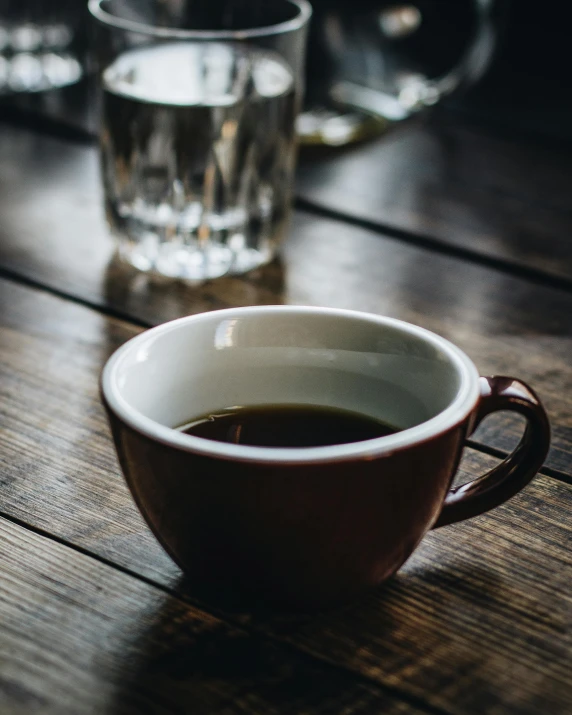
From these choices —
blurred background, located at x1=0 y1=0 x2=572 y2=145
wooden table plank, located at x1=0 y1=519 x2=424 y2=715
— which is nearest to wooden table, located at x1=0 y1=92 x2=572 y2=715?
wooden table plank, located at x1=0 y1=519 x2=424 y2=715

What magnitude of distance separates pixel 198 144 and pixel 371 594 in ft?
1.28

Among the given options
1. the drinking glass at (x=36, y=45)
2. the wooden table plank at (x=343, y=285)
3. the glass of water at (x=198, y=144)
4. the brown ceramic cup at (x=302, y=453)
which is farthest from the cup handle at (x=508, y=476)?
the drinking glass at (x=36, y=45)

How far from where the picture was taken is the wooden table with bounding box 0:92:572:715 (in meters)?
0.35

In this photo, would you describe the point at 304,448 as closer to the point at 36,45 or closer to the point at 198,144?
the point at 198,144

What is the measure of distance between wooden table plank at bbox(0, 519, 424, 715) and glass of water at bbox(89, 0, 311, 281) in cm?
35

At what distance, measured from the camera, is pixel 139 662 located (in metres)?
0.35

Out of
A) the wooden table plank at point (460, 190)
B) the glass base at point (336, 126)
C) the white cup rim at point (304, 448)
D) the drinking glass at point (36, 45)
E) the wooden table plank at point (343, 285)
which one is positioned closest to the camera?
the white cup rim at point (304, 448)

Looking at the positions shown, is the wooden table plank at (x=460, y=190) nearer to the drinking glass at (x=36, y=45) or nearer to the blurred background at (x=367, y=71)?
the blurred background at (x=367, y=71)

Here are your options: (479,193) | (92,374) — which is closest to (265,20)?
(479,193)

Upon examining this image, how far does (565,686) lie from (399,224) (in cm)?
50

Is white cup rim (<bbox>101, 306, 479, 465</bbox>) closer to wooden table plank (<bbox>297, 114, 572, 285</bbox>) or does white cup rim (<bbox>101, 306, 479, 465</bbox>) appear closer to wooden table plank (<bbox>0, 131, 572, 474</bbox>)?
wooden table plank (<bbox>0, 131, 572, 474</bbox>)

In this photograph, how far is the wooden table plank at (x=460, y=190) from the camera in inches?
30.5

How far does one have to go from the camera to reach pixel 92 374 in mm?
566

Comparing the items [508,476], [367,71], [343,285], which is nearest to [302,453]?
[508,476]
